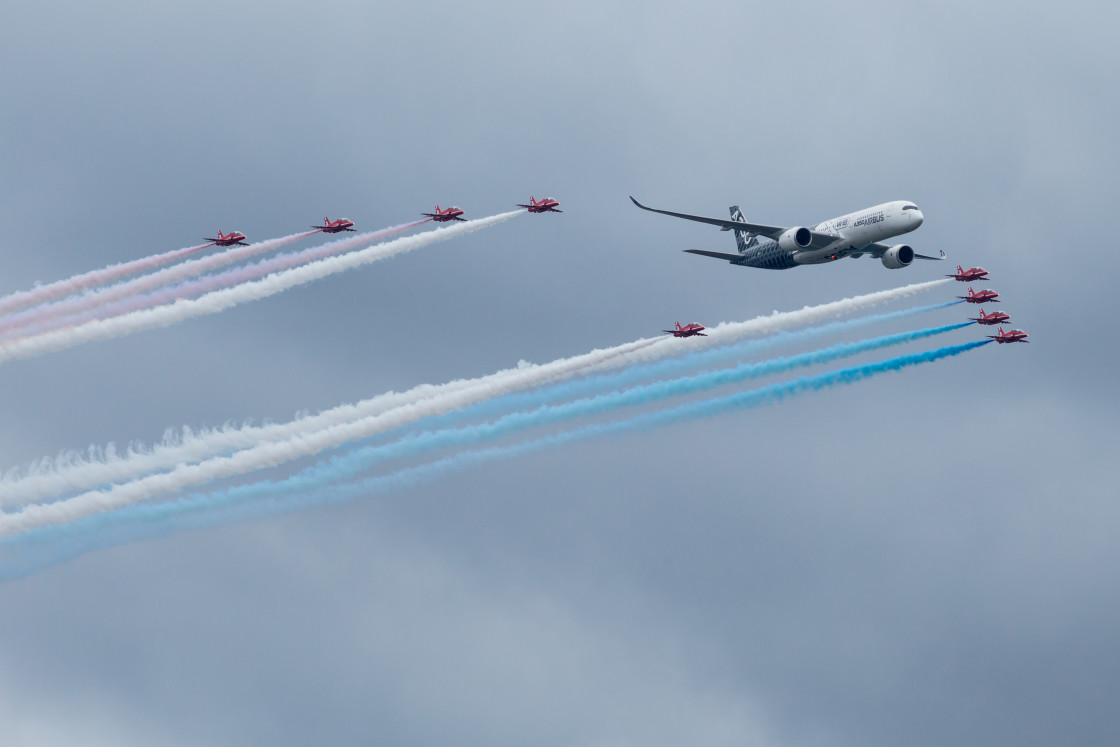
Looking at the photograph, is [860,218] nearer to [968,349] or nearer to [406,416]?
[968,349]

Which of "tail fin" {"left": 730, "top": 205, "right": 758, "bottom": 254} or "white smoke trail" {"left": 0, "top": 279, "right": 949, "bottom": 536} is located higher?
"tail fin" {"left": 730, "top": 205, "right": 758, "bottom": 254}

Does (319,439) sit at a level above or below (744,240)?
below

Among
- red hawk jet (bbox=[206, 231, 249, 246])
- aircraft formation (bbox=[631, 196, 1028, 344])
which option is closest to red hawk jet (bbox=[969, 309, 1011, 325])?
aircraft formation (bbox=[631, 196, 1028, 344])

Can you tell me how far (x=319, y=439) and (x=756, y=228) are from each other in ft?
107

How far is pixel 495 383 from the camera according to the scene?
9012 cm

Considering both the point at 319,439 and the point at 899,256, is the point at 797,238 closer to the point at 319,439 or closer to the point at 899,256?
the point at 899,256

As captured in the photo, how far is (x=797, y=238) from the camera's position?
9738 centimetres

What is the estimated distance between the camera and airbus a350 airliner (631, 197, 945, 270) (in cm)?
9594

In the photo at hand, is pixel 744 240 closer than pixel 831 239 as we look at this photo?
No

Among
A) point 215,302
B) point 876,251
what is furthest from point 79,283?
point 876,251

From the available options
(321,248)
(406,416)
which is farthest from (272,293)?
(406,416)

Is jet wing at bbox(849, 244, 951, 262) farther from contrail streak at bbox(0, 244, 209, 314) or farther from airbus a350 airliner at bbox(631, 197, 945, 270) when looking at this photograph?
contrail streak at bbox(0, 244, 209, 314)

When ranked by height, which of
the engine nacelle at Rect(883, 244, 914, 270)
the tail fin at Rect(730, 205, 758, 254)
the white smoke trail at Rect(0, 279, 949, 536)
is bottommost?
the white smoke trail at Rect(0, 279, 949, 536)

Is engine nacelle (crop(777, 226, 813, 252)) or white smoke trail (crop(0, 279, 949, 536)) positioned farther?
engine nacelle (crop(777, 226, 813, 252))
